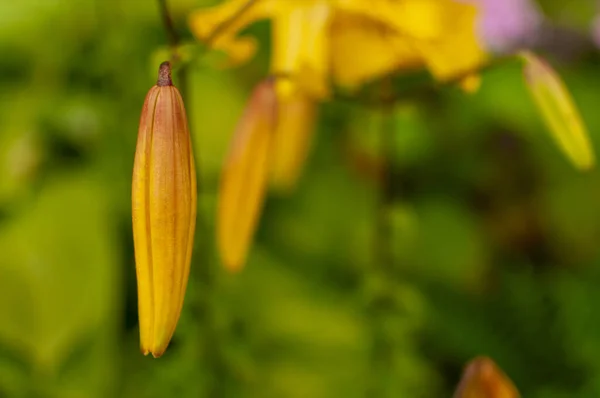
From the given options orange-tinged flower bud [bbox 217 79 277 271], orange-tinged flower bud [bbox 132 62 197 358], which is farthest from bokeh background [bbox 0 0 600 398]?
orange-tinged flower bud [bbox 132 62 197 358]

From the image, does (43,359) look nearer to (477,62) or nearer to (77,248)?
(77,248)

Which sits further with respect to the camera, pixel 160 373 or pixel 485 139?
pixel 485 139

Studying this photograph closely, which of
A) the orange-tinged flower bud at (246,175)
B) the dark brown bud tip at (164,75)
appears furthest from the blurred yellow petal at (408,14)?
the dark brown bud tip at (164,75)

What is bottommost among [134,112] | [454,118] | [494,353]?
[494,353]

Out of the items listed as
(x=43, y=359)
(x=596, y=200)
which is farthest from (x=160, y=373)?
(x=596, y=200)

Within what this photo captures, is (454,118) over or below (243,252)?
below

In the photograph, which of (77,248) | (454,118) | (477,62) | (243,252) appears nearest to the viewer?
(243,252)

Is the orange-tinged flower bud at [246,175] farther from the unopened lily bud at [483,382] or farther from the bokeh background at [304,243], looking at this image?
the unopened lily bud at [483,382]
